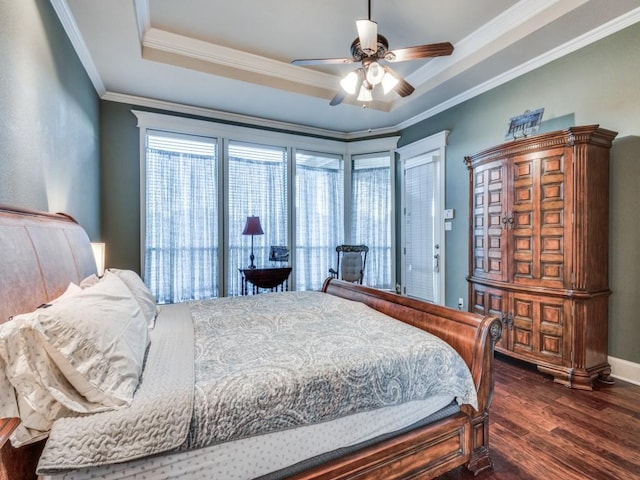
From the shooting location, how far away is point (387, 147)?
4812mm

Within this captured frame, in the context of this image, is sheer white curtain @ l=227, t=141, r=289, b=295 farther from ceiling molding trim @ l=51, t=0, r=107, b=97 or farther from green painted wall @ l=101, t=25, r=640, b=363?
ceiling molding trim @ l=51, t=0, r=107, b=97

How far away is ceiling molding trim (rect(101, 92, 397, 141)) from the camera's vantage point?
3.71 meters

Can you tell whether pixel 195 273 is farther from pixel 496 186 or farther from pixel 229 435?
pixel 496 186

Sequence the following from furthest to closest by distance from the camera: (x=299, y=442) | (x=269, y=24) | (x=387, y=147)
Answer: (x=387, y=147), (x=269, y=24), (x=299, y=442)

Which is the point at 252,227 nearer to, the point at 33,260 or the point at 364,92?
the point at 364,92

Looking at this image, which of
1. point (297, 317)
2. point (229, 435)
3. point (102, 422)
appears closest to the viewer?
point (102, 422)

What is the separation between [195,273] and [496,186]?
360 centimetres

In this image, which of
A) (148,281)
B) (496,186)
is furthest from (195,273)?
(496,186)

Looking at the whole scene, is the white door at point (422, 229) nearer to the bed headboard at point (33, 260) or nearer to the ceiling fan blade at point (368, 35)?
the ceiling fan blade at point (368, 35)

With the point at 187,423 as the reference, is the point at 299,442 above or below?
below

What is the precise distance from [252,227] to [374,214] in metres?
1.98

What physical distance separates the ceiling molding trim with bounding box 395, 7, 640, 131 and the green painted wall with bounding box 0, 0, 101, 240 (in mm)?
3852

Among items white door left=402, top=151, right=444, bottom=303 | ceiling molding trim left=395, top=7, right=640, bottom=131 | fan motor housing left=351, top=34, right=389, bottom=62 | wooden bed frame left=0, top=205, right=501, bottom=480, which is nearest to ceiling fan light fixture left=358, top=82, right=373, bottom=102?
fan motor housing left=351, top=34, right=389, bottom=62

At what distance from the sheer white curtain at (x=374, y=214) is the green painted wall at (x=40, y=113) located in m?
3.54
